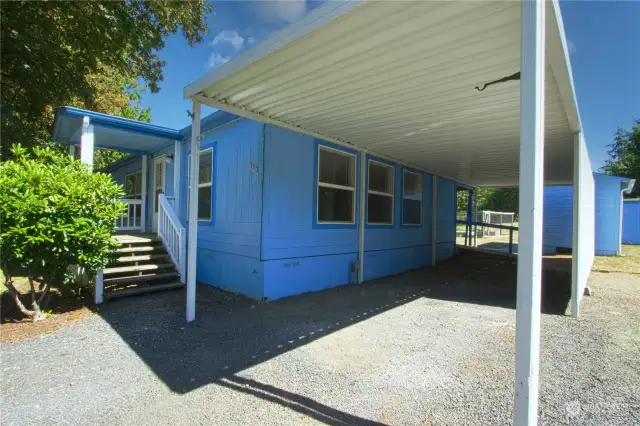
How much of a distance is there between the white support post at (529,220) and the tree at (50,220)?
4874 millimetres

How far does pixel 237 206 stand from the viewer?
570 centimetres

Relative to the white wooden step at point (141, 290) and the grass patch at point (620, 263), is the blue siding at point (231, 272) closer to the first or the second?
the white wooden step at point (141, 290)

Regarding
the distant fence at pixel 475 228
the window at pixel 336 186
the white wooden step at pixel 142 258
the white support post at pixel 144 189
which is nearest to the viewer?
the white wooden step at pixel 142 258

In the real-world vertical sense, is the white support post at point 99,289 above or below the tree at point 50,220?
below

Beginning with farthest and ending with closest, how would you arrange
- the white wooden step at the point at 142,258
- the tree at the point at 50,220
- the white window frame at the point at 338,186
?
1. the white window frame at the point at 338,186
2. the white wooden step at the point at 142,258
3. the tree at the point at 50,220

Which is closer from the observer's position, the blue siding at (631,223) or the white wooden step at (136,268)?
the white wooden step at (136,268)

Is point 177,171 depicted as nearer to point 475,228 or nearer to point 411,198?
point 411,198

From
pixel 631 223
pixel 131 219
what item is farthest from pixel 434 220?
pixel 631 223

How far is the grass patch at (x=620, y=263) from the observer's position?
855 centimetres

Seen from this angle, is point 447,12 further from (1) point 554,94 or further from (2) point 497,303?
(2) point 497,303

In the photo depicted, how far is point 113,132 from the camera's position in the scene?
6.29 meters

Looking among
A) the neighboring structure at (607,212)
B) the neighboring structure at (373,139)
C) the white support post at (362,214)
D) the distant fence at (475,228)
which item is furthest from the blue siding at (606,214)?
the white support post at (362,214)

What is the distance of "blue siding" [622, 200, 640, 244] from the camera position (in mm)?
14453

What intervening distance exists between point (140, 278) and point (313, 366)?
386cm
